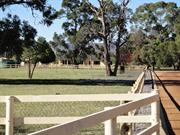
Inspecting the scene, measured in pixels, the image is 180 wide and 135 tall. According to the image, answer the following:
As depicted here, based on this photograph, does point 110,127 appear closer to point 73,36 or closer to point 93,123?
point 93,123

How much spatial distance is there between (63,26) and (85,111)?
307ft

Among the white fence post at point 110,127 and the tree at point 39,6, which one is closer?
the white fence post at point 110,127

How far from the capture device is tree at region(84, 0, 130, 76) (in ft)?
225

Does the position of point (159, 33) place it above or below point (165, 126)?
above

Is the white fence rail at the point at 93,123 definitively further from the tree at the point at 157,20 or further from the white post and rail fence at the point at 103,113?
the tree at the point at 157,20

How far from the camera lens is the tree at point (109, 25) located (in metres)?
68.6

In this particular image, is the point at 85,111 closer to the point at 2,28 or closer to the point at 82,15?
the point at 2,28

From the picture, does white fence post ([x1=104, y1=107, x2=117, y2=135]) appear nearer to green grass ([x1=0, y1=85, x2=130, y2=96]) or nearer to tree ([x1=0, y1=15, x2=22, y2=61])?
green grass ([x1=0, y1=85, x2=130, y2=96])

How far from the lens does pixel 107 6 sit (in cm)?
7325

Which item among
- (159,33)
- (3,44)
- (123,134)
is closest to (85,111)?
(123,134)

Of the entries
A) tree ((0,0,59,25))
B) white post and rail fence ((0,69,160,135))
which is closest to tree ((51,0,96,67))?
tree ((0,0,59,25))

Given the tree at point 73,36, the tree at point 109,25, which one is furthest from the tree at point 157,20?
the tree at point 109,25

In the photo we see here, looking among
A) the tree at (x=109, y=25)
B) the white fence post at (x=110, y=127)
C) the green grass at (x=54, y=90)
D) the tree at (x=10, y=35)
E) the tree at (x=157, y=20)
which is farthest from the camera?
the tree at (x=157, y=20)

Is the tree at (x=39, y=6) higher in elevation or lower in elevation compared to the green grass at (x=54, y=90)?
higher
